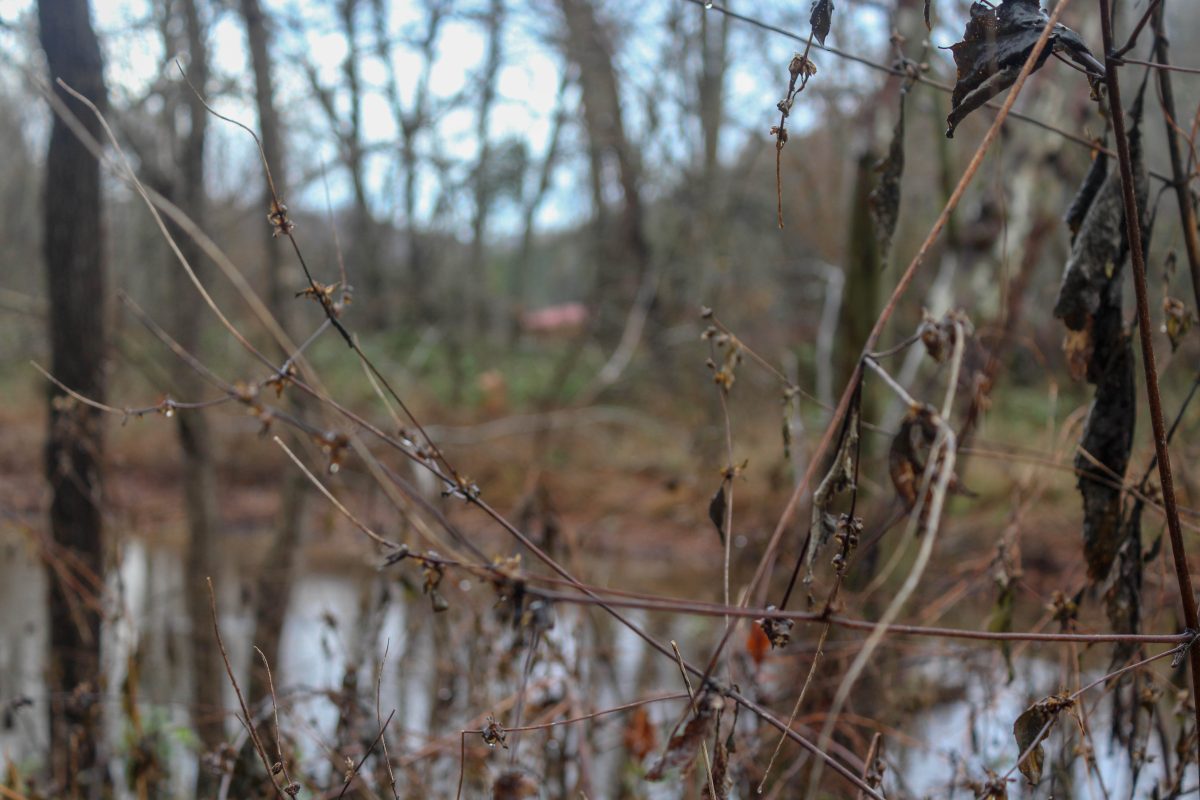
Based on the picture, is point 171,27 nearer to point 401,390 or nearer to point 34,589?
point 34,589

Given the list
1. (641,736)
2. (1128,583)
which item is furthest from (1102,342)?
(641,736)

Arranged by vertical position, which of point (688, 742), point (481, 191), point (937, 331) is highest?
point (481, 191)

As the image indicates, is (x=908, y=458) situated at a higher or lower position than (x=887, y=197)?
lower

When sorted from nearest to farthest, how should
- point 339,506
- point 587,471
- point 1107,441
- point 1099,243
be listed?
point 339,506, point 1099,243, point 1107,441, point 587,471

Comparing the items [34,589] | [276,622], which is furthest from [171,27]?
[34,589]

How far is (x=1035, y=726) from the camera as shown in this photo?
1412mm

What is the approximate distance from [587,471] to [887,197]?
10.9m

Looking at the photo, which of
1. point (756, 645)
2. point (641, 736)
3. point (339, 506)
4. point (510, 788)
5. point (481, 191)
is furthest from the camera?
point (481, 191)

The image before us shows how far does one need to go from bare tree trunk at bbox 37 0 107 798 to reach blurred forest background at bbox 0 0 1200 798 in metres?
0.02

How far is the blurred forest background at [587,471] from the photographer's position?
1734mm

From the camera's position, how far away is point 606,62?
9.82 m

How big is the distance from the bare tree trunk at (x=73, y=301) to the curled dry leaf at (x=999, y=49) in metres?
3.18

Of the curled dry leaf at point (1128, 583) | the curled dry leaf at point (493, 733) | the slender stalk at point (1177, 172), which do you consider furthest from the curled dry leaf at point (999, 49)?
the curled dry leaf at point (493, 733)

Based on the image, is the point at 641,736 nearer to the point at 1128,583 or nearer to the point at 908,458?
the point at 1128,583
